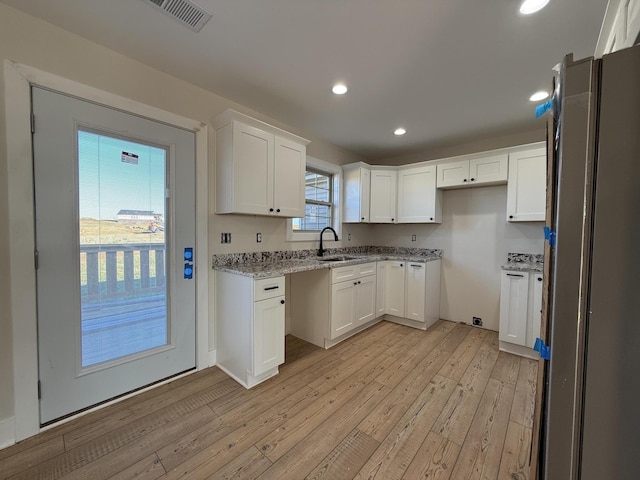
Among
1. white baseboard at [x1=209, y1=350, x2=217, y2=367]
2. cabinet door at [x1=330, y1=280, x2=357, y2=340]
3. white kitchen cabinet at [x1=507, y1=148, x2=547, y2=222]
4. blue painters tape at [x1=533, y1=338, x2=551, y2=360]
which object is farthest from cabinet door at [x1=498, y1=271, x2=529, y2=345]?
white baseboard at [x1=209, y1=350, x2=217, y2=367]

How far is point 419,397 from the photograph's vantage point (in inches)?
80.2

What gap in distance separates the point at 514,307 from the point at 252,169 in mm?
3052

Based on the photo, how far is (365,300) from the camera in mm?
3311

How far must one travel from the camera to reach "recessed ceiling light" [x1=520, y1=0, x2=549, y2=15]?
4.58ft

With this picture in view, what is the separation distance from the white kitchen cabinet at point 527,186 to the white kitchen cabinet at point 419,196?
0.84m

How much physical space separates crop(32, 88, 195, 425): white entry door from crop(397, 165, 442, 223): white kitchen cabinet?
2.84 meters

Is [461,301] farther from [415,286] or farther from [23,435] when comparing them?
[23,435]

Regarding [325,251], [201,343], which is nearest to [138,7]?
[201,343]

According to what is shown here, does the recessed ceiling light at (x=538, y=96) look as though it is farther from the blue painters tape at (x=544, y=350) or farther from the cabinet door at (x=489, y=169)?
the blue painters tape at (x=544, y=350)

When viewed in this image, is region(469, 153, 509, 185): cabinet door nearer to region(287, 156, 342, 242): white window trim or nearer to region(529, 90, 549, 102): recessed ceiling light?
region(529, 90, 549, 102): recessed ceiling light

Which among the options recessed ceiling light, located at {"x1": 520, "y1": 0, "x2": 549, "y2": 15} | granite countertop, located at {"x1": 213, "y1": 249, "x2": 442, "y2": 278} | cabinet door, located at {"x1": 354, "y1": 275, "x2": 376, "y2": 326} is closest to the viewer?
recessed ceiling light, located at {"x1": 520, "y1": 0, "x2": 549, "y2": 15}

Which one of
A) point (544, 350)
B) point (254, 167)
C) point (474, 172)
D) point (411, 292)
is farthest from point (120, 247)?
point (474, 172)

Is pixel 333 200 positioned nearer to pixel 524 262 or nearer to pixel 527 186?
pixel 527 186

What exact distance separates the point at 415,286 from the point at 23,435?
3635mm
